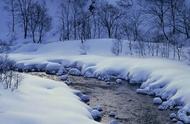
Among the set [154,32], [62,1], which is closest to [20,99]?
[154,32]

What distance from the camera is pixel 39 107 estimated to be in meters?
19.7

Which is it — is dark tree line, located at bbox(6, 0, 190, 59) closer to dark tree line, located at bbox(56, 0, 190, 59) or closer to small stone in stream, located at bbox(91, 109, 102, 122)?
dark tree line, located at bbox(56, 0, 190, 59)

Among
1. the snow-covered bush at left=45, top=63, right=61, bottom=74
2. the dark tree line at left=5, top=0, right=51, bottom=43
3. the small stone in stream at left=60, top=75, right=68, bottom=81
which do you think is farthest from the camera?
the dark tree line at left=5, top=0, right=51, bottom=43

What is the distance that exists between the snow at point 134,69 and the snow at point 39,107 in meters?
5.86

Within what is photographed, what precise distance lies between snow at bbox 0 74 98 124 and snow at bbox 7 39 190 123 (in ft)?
19.2

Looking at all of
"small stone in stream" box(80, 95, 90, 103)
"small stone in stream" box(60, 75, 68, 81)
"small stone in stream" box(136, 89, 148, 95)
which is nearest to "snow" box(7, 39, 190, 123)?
"small stone in stream" box(136, 89, 148, 95)

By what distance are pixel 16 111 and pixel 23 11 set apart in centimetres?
5646

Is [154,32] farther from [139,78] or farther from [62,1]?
[139,78]

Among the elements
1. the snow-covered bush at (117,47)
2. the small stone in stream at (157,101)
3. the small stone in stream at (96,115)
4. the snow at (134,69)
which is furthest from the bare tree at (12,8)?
the small stone in stream at (96,115)

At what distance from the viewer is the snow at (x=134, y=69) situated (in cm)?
2633

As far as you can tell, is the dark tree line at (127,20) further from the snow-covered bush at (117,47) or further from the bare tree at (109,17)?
the snow-covered bush at (117,47)

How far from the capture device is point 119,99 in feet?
91.7

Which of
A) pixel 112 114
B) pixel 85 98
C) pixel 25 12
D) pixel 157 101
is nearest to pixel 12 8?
pixel 25 12

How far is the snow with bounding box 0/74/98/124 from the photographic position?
1742cm
